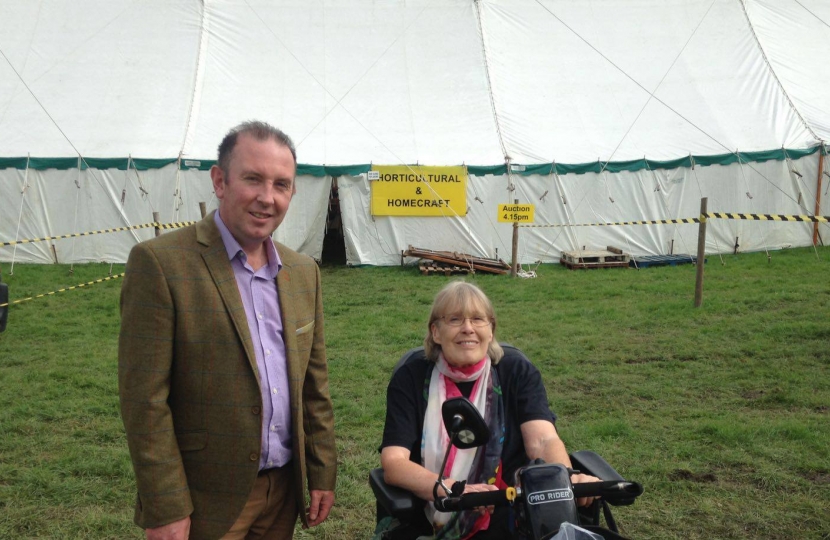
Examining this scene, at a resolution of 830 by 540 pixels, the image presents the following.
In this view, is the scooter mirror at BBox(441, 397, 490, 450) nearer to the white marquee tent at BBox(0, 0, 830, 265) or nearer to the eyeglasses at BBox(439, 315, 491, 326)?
the eyeglasses at BBox(439, 315, 491, 326)

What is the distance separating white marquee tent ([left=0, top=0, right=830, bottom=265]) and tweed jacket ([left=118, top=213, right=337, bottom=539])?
1191 cm

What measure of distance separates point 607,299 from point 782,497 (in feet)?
20.1

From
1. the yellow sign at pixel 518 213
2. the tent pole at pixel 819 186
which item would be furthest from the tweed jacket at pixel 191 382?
the tent pole at pixel 819 186

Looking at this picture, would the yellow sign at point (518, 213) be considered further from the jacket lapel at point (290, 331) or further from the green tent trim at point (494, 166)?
the jacket lapel at point (290, 331)

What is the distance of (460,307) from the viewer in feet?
8.45

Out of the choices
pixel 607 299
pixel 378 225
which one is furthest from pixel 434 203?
pixel 607 299

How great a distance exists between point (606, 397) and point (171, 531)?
Result: 4.25m

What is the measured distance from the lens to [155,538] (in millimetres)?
1933

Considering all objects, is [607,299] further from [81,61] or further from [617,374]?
[81,61]

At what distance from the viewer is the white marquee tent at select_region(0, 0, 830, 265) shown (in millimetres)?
13891

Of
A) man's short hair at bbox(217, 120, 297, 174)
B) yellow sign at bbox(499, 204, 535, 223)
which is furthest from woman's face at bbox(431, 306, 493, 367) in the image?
yellow sign at bbox(499, 204, 535, 223)

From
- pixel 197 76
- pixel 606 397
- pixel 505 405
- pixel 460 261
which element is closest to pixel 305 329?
pixel 505 405

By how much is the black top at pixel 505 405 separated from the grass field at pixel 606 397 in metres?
1.33

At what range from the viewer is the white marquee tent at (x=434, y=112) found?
13891 mm
